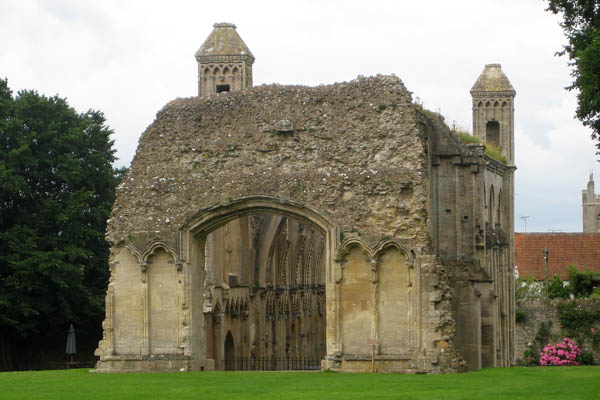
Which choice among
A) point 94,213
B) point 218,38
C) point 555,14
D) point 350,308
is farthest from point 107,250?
point 555,14

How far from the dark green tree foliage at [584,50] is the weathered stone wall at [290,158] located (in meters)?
3.24

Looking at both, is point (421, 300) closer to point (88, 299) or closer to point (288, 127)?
point (288, 127)

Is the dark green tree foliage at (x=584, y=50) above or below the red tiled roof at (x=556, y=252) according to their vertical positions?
above

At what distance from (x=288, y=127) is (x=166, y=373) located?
5.40m

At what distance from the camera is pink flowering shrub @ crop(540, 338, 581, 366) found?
41062mm

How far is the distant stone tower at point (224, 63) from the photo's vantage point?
4250 cm

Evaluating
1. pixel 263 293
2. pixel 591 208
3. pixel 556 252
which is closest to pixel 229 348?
pixel 263 293

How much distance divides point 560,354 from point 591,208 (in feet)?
170

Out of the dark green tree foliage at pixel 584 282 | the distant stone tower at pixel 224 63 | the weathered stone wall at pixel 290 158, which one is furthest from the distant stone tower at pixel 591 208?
the weathered stone wall at pixel 290 158

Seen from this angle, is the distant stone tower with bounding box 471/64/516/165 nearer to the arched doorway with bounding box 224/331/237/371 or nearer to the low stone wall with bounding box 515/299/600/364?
the low stone wall with bounding box 515/299/600/364

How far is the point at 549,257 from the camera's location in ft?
206

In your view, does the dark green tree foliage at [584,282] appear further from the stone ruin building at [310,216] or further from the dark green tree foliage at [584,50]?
the dark green tree foliage at [584,50]

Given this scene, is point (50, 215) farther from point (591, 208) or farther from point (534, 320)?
point (591, 208)

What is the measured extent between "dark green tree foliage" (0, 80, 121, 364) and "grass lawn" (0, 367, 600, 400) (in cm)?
1113
